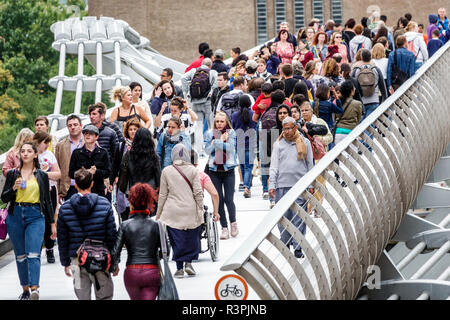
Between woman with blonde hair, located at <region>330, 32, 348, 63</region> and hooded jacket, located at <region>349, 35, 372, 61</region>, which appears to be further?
hooded jacket, located at <region>349, 35, 372, 61</region>

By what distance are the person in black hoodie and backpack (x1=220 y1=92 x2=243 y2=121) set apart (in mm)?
6783

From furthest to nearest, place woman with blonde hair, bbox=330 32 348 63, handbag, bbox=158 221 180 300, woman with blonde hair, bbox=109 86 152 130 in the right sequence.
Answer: woman with blonde hair, bbox=330 32 348 63, woman with blonde hair, bbox=109 86 152 130, handbag, bbox=158 221 180 300

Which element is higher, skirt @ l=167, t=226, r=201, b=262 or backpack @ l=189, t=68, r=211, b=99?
backpack @ l=189, t=68, r=211, b=99

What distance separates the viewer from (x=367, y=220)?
782cm

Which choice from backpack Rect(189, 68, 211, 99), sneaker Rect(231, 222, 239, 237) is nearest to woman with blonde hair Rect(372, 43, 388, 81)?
backpack Rect(189, 68, 211, 99)

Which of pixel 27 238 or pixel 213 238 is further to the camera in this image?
pixel 213 238

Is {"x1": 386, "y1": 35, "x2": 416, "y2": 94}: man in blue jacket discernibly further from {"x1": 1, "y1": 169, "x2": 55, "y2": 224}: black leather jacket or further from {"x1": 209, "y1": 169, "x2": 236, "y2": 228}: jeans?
{"x1": 1, "y1": 169, "x2": 55, "y2": 224}: black leather jacket

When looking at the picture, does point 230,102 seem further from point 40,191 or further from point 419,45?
point 40,191

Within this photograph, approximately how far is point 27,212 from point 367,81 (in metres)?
6.84

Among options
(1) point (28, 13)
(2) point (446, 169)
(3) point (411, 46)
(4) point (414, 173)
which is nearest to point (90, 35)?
(3) point (411, 46)

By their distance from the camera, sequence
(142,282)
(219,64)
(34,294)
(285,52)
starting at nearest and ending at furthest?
1. (142,282)
2. (34,294)
3. (219,64)
4. (285,52)

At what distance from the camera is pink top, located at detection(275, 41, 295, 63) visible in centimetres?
1941

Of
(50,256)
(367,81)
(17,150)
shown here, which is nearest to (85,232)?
(17,150)
